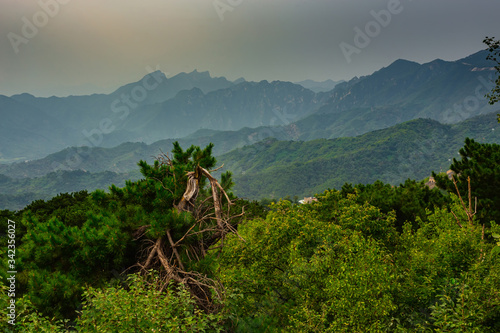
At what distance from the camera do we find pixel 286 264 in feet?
26.3

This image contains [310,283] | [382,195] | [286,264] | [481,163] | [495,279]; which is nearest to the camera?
[495,279]

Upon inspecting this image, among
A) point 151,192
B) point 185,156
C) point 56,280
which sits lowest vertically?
point 56,280

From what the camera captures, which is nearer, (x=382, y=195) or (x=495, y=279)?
(x=495, y=279)

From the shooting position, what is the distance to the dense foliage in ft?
17.8

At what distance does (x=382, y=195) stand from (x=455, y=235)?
474 inches

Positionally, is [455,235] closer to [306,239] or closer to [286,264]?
[306,239]

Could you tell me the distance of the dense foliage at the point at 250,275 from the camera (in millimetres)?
5426

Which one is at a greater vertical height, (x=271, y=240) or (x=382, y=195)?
(x=271, y=240)

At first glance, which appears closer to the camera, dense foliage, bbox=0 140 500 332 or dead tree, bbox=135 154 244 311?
dense foliage, bbox=0 140 500 332

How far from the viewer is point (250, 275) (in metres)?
7.62

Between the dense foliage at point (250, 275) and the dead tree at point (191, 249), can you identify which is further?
the dead tree at point (191, 249)

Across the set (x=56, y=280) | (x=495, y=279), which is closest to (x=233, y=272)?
(x=56, y=280)

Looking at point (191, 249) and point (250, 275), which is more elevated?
point (191, 249)

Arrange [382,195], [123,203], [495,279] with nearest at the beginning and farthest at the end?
[495,279] < [123,203] < [382,195]
